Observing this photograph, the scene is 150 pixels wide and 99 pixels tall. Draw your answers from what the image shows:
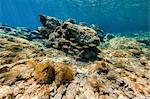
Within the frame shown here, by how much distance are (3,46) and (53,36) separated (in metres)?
6.72

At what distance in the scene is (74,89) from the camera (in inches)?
588

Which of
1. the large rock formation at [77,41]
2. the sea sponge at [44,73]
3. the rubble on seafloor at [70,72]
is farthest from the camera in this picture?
the large rock formation at [77,41]

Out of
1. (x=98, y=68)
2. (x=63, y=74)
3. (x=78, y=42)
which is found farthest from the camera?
(x=78, y=42)

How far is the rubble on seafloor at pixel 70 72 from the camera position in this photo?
14.7 m

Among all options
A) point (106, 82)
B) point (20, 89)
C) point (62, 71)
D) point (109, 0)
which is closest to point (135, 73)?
point (106, 82)

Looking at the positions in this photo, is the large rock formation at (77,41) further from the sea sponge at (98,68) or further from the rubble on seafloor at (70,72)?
the sea sponge at (98,68)

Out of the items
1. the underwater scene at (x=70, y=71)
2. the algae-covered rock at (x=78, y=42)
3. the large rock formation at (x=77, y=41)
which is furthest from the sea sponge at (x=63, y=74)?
the algae-covered rock at (x=78, y=42)

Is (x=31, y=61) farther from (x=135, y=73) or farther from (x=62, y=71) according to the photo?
(x=135, y=73)

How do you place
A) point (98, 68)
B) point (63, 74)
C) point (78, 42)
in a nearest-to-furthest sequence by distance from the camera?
point (63, 74) < point (98, 68) < point (78, 42)

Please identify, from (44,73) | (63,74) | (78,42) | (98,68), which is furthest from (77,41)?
(44,73)

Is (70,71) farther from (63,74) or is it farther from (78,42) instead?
(78,42)

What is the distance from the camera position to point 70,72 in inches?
653

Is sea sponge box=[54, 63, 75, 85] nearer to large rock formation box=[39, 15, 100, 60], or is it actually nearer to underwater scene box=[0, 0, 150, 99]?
underwater scene box=[0, 0, 150, 99]

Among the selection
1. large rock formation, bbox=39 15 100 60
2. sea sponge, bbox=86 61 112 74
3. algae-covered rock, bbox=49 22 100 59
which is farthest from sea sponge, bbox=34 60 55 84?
algae-covered rock, bbox=49 22 100 59
